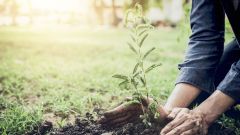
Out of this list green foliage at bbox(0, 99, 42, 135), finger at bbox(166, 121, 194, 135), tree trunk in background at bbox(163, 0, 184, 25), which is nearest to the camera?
finger at bbox(166, 121, 194, 135)

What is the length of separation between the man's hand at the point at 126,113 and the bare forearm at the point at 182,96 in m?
0.16

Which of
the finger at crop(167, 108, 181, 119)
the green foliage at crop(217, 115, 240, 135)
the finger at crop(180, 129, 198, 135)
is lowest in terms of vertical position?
the green foliage at crop(217, 115, 240, 135)

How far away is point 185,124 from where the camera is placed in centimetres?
184

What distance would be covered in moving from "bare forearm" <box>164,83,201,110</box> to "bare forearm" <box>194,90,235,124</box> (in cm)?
13

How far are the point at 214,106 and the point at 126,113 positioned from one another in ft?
1.71

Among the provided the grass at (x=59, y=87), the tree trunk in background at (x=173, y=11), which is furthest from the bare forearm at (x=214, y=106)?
the tree trunk in background at (x=173, y=11)

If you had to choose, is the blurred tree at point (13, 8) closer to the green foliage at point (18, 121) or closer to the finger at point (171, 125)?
the green foliage at point (18, 121)

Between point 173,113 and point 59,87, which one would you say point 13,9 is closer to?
point 59,87

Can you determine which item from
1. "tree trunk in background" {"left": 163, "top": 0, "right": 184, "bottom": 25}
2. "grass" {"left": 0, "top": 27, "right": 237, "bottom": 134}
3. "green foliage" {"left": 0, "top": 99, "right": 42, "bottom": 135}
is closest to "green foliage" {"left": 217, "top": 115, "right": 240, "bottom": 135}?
"grass" {"left": 0, "top": 27, "right": 237, "bottom": 134}

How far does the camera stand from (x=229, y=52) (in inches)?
98.1

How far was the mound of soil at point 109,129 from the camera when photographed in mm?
1992

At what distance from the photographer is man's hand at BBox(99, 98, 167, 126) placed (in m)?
1.97

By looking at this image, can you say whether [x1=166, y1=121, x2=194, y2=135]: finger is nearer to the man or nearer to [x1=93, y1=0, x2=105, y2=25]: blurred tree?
the man

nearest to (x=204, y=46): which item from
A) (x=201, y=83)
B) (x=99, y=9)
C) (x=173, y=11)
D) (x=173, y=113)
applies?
(x=201, y=83)
